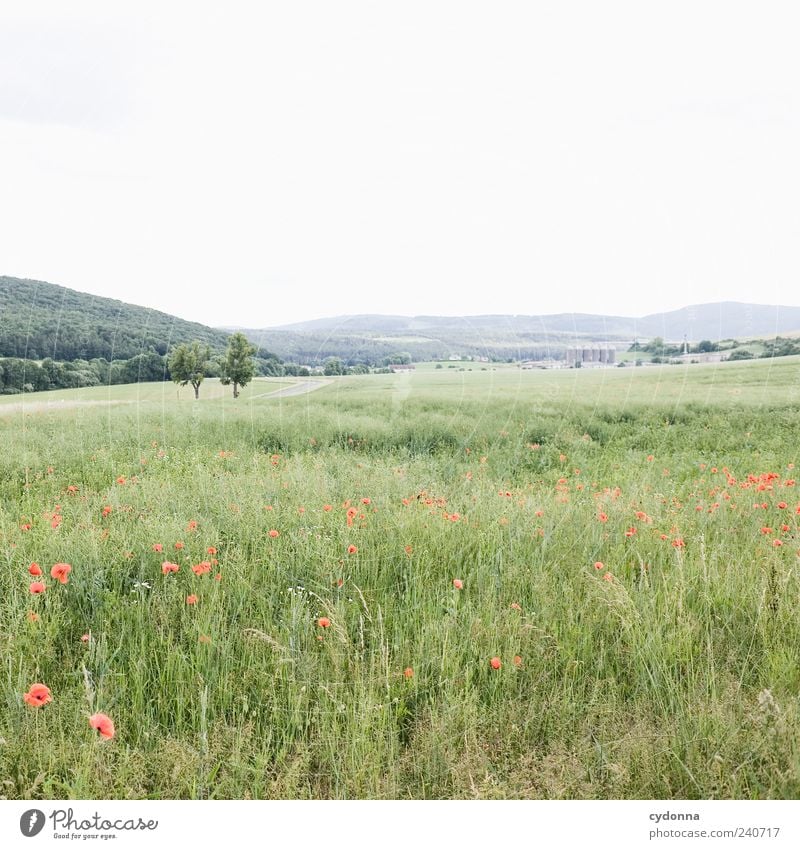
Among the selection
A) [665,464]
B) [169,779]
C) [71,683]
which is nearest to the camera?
[169,779]

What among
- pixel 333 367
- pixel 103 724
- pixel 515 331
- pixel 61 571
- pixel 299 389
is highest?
pixel 515 331

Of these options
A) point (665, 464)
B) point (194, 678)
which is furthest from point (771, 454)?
point (194, 678)

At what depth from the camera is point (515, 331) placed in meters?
5.13

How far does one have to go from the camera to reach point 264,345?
15.4 ft

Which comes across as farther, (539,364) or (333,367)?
(539,364)

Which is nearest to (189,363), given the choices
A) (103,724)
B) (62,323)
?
(62,323)

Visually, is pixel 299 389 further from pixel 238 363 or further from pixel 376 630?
pixel 376 630

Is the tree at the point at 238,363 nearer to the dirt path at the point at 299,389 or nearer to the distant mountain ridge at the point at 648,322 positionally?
the dirt path at the point at 299,389

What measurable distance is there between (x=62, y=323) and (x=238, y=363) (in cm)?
131

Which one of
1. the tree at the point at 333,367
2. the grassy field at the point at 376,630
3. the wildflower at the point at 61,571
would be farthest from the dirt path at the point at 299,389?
the wildflower at the point at 61,571

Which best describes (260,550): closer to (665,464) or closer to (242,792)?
(242,792)

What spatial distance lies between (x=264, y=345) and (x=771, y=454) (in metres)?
4.90

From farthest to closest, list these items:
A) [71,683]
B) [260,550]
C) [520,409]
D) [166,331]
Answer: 1. [520,409]
2. [166,331]
3. [260,550]
4. [71,683]

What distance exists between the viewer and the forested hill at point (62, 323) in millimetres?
4129
